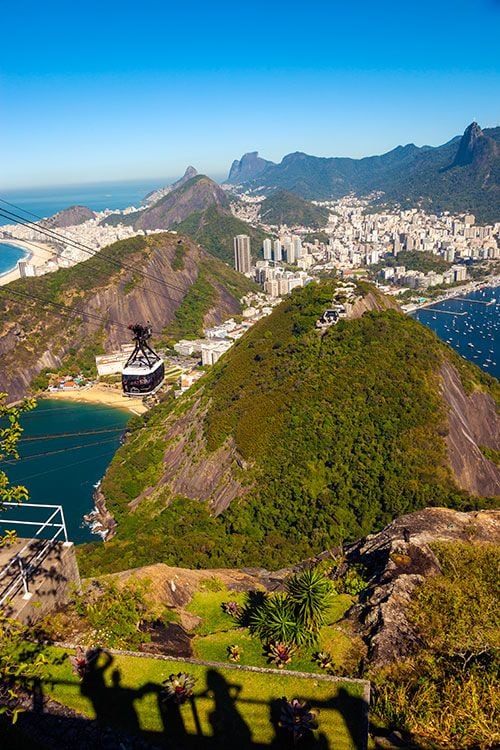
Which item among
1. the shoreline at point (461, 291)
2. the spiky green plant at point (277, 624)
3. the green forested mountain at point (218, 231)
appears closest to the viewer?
the spiky green plant at point (277, 624)

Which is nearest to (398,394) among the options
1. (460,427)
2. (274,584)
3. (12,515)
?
(460,427)

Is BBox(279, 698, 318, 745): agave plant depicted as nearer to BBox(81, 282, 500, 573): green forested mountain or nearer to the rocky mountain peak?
BBox(81, 282, 500, 573): green forested mountain

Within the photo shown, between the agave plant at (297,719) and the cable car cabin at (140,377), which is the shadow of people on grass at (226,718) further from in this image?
the cable car cabin at (140,377)

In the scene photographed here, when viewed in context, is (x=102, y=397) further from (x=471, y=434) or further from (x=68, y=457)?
(x=471, y=434)

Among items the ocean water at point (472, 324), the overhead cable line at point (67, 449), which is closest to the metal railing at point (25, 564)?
the overhead cable line at point (67, 449)

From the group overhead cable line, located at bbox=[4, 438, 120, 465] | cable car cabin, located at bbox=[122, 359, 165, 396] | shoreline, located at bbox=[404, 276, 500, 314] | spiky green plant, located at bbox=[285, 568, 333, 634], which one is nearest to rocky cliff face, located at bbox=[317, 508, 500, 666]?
spiky green plant, located at bbox=[285, 568, 333, 634]

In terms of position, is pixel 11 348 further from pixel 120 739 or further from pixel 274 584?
pixel 120 739
